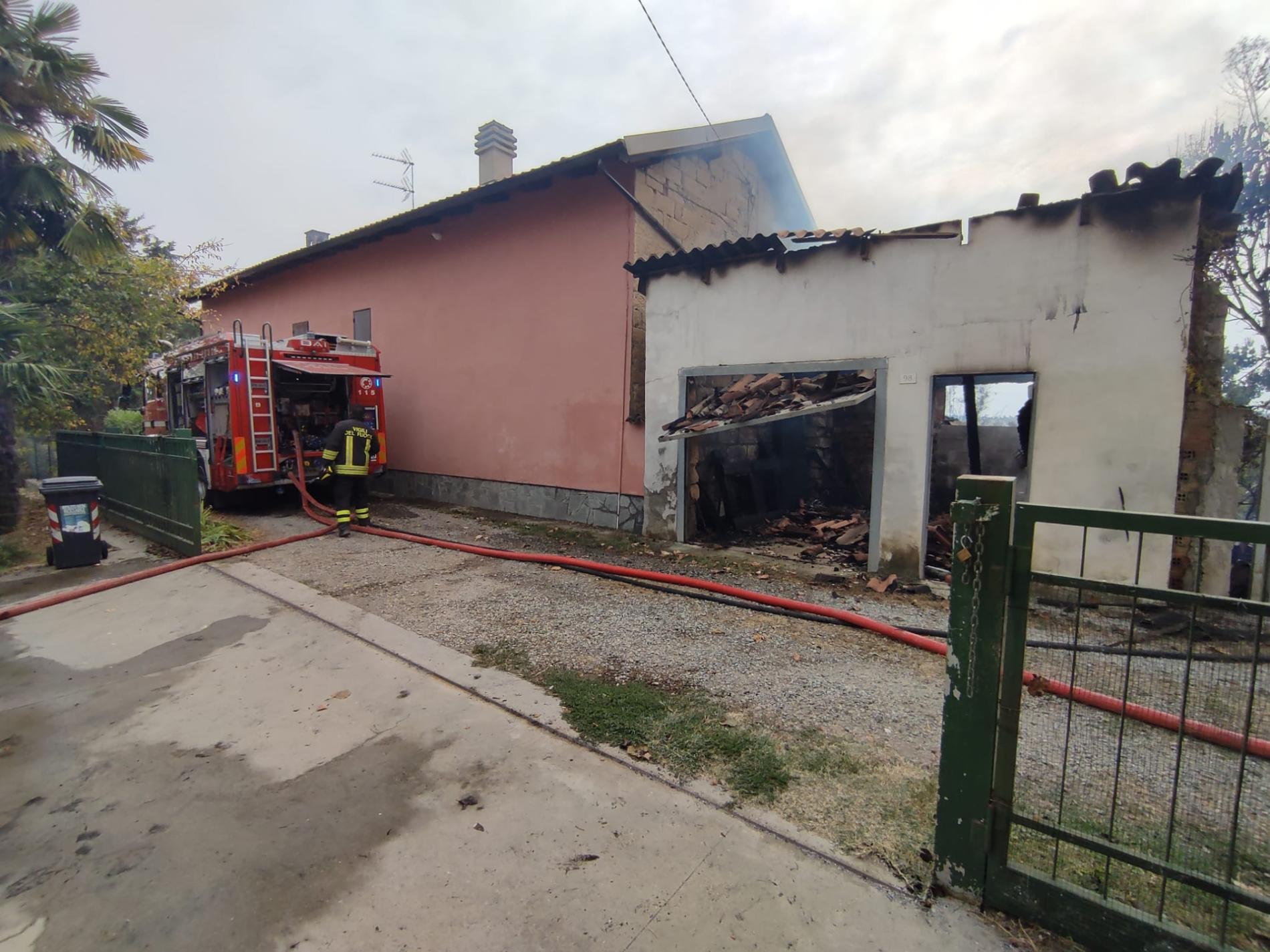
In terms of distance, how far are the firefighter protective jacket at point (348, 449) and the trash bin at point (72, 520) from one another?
8.83ft

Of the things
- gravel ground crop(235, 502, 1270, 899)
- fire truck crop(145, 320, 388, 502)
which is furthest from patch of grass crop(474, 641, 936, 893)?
fire truck crop(145, 320, 388, 502)

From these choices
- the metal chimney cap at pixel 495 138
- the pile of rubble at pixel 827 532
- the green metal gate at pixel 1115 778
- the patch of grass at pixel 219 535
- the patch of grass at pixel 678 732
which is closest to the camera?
the green metal gate at pixel 1115 778

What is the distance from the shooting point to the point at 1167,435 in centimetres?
504

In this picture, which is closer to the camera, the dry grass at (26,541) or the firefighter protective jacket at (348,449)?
the dry grass at (26,541)

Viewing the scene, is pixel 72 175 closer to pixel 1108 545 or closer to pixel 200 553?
pixel 200 553

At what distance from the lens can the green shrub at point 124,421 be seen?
591 inches

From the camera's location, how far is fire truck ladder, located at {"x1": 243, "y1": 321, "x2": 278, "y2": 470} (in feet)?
31.3

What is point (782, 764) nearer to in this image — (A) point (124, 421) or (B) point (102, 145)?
(B) point (102, 145)

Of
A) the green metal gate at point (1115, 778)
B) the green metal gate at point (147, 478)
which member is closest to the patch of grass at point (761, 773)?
the green metal gate at point (1115, 778)

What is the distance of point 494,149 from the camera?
1230 centimetres

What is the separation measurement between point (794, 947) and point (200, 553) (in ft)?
26.6

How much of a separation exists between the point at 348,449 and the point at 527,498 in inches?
125

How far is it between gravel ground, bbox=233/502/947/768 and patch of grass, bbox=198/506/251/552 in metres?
0.65

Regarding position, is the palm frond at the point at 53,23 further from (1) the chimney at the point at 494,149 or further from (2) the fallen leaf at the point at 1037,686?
(2) the fallen leaf at the point at 1037,686
